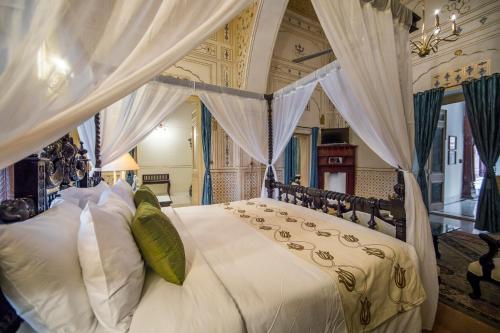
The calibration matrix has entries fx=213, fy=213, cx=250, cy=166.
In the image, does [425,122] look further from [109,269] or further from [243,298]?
[109,269]

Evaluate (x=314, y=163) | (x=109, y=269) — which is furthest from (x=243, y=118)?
(x=314, y=163)

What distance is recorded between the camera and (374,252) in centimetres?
132

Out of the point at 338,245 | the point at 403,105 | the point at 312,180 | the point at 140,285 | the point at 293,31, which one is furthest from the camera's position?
the point at 312,180

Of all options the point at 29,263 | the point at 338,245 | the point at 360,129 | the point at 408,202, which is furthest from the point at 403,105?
the point at 29,263

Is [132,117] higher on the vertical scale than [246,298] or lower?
higher

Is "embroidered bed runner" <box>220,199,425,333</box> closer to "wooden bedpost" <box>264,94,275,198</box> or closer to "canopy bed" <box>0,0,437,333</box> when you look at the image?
"canopy bed" <box>0,0,437,333</box>

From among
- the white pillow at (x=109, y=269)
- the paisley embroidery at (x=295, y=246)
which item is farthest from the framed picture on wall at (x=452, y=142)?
the white pillow at (x=109, y=269)

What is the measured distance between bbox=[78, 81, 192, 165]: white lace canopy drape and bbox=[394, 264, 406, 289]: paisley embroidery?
2.53m

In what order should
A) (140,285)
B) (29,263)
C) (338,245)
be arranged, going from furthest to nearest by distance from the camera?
(338,245) < (140,285) < (29,263)

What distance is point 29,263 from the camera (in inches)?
28.9

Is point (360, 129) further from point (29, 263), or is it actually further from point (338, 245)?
point (29, 263)

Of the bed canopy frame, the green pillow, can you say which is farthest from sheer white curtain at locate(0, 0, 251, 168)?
the green pillow

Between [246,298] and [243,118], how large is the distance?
7.85 feet

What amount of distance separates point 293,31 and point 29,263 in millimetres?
5844
